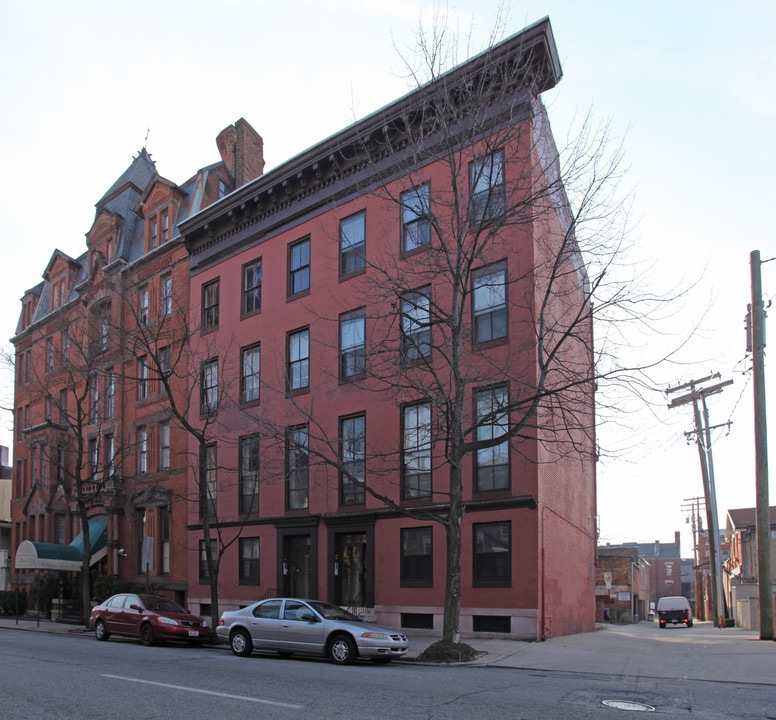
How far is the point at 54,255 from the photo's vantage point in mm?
40469

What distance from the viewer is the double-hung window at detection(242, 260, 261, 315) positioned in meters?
27.6

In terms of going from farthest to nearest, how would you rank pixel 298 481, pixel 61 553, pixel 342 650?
pixel 61 553
pixel 298 481
pixel 342 650

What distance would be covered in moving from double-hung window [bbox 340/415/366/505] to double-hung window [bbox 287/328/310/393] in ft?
7.69

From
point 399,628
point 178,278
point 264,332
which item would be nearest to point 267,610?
point 399,628

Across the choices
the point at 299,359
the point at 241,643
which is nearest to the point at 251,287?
the point at 299,359

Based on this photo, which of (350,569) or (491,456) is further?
(350,569)

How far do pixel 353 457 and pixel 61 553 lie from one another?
15.9 m

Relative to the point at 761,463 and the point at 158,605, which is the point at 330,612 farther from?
the point at 761,463

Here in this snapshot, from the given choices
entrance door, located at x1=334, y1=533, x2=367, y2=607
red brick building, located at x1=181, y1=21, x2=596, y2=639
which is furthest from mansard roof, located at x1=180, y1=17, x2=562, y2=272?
entrance door, located at x1=334, y1=533, x2=367, y2=607

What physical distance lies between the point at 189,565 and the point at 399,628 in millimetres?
10098

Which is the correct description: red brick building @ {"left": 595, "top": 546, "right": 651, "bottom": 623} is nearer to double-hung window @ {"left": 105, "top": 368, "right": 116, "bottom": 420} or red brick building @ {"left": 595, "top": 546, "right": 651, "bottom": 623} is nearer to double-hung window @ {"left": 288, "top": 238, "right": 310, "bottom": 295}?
double-hung window @ {"left": 105, "top": 368, "right": 116, "bottom": 420}

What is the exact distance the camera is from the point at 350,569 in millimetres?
22766

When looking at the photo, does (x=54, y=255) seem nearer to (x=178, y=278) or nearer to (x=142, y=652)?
(x=178, y=278)

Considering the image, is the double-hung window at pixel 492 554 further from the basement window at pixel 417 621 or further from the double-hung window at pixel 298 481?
the double-hung window at pixel 298 481
